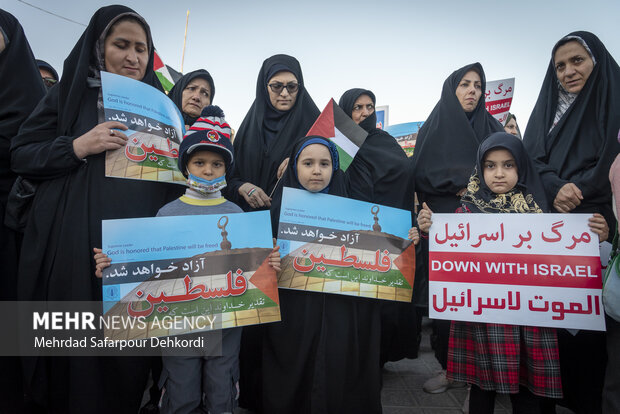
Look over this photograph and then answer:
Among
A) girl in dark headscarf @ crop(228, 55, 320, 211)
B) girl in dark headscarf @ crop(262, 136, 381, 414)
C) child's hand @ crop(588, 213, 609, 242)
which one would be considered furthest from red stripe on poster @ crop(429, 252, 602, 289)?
girl in dark headscarf @ crop(228, 55, 320, 211)

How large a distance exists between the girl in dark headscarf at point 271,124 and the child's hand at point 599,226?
6.66ft

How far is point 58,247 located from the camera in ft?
6.14

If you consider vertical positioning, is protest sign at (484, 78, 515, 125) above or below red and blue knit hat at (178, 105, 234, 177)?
above

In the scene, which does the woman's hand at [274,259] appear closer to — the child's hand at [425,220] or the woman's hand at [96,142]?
the child's hand at [425,220]

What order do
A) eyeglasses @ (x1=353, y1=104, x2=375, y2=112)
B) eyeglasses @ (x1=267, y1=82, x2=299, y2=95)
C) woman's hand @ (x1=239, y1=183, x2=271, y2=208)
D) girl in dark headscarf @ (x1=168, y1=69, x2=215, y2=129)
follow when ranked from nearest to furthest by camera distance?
1. woman's hand @ (x1=239, y1=183, x2=271, y2=208)
2. eyeglasses @ (x1=267, y1=82, x2=299, y2=95)
3. girl in dark headscarf @ (x1=168, y1=69, x2=215, y2=129)
4. eyeglasses @ (x1=353, y1=104, x2=375, y2=112)

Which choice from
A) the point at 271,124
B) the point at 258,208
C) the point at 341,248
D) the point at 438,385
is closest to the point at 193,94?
the point at 271,124

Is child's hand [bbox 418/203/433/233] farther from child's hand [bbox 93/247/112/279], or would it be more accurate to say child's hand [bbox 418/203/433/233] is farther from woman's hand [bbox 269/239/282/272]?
child's hand [bbox 93/247/112/279]

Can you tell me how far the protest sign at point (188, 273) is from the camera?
1675mm

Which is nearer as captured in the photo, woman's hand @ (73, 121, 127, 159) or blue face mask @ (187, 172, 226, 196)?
woman's hand @ (73, 121, 127, 159)

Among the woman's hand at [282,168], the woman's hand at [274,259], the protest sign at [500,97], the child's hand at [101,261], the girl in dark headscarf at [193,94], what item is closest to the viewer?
the child's hand at [101,261]

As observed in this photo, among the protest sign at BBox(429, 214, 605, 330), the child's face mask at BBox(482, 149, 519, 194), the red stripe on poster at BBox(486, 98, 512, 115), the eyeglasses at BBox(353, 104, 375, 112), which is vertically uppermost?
the red stripe on poster at BBox(486, 98, 512, 115)

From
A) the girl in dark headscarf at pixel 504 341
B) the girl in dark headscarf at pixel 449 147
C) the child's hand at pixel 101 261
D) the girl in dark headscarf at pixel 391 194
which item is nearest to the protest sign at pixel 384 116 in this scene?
the girl in dark headscarf at pixel 449 147

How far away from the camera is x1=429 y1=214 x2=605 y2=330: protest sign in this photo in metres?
1.82

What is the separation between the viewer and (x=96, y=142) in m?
1.88
